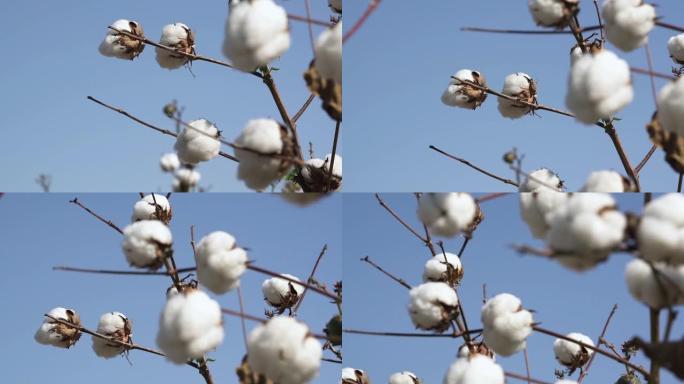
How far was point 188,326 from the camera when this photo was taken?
4.22 ft

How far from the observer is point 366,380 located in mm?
2031

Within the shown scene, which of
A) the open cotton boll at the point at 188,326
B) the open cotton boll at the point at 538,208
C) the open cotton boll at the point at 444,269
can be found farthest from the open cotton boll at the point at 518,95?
the open cotton boll at the point at 188,326

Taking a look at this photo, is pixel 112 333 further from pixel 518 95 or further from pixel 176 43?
pixel 518 95

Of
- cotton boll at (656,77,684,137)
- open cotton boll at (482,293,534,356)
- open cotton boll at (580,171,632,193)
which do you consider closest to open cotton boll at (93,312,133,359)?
open cotton boll at (482,293,534,356)

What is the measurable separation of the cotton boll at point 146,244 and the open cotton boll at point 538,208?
693mm

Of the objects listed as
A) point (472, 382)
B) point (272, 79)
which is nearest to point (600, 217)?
point (472, 382)

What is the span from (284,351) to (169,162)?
809mm

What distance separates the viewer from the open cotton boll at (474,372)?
52.5 inches

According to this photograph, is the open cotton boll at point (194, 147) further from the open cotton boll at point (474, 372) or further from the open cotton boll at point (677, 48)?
the open cotton boll at point (677, 48)

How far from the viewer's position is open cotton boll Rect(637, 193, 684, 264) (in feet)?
3.25

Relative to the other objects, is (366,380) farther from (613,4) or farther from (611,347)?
(613,4)

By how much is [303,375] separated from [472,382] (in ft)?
1.01

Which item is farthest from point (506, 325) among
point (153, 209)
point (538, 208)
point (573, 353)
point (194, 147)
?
point (153, 209)

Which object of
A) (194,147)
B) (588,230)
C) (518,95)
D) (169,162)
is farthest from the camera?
(518,95)
